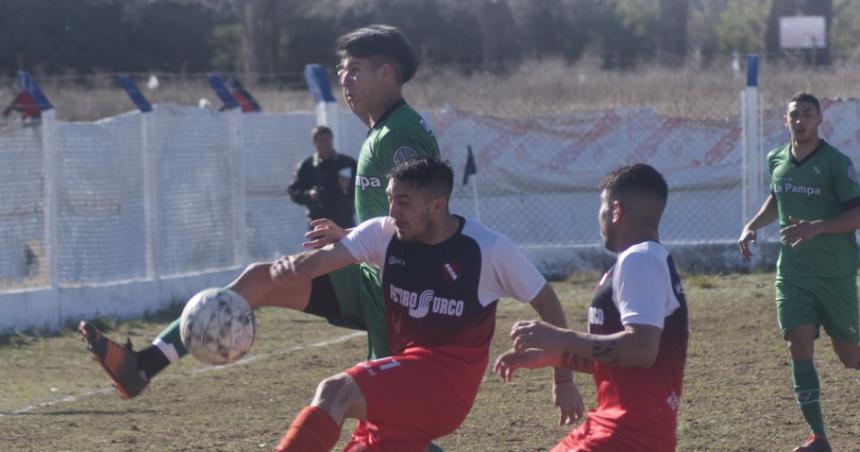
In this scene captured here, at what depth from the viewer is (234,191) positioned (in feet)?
49.2

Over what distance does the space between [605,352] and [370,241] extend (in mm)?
1230

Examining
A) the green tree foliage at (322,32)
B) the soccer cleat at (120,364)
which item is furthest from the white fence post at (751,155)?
the green tree foliage at (322,32)

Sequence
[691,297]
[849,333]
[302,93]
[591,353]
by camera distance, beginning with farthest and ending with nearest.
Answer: [302,93] < [691,297] < [849,333] < [591,353]

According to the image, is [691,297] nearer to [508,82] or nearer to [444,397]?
[444,397]

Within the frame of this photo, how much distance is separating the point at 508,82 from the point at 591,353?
76.3ft

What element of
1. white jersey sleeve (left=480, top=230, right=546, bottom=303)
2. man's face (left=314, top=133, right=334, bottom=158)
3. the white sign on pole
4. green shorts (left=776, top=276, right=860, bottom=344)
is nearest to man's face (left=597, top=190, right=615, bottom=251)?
white jersey sleeve (left=480, top=230, right=546, bottom=303)

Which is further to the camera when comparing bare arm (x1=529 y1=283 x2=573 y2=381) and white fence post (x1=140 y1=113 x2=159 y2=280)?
white fence post (x1=140 y1=113 x2=159 y2=280)

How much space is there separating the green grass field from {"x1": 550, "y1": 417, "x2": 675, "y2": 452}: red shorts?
103 inches

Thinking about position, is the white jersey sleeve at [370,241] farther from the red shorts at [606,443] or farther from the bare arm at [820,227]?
the bare arm at [820,227]

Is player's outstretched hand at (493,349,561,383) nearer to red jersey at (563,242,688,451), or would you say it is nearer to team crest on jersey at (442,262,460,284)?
red jersey at (563,242,688,451)

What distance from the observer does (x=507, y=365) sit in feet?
14.8

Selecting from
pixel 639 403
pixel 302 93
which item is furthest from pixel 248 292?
pixel 302 93

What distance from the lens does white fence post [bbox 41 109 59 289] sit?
40.8 feet

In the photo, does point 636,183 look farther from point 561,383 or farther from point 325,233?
point 325,233
